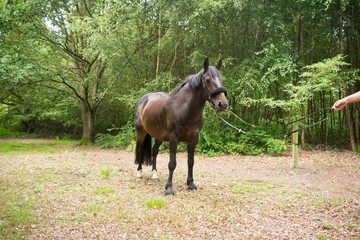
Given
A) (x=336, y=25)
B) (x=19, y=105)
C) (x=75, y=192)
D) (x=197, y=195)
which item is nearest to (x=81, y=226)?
(x=75, y=192)

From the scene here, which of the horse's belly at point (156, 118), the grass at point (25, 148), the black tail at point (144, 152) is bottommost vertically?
the grass at point (25, 148)

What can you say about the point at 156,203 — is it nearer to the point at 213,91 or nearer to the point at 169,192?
the point at 169,192

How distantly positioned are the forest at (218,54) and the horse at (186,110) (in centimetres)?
446

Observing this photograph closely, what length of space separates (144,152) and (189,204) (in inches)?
108

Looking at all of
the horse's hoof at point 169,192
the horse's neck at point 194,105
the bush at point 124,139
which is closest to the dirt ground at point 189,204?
the horse's hoof at point 169,192

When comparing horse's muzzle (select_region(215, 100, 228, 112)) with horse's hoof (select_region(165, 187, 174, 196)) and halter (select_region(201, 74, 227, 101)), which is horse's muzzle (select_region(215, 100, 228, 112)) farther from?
horse's hoof (select_region(165, 187, 174, 196))

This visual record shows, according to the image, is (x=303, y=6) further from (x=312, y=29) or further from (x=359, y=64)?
(x=359, y=64)

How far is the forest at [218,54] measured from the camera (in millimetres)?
11469

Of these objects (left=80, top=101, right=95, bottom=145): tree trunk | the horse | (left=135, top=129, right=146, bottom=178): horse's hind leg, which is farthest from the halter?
(left=80, top=101, right=95, bottom=145): tree trunk

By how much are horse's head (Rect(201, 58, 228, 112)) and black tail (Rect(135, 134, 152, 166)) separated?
2.68 metres

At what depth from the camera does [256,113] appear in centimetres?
1428

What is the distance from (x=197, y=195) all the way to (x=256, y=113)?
952 cm

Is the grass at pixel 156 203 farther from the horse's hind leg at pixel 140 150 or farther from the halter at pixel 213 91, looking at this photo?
the horse's hind leg at pixel 140 150

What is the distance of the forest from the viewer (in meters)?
11.5
